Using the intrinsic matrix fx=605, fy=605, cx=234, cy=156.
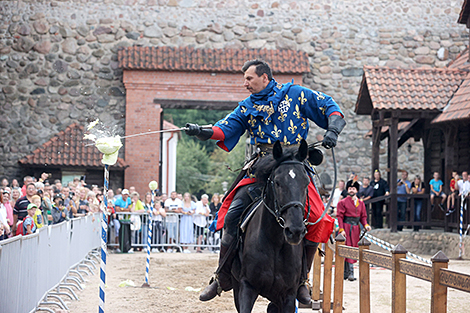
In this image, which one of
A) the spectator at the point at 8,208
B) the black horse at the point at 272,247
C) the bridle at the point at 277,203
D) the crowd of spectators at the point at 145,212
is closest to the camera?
the bridle at the point at 277,203

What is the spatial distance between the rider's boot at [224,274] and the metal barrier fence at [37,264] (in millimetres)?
2002

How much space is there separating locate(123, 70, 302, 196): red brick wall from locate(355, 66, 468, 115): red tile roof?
3.26 meters

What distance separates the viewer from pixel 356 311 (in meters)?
8.45

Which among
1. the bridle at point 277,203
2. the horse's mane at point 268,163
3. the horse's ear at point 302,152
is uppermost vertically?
the horse's ear at point 302,152

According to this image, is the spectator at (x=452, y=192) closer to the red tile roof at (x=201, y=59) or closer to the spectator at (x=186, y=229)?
the red tile roof at (x=201, y=59)

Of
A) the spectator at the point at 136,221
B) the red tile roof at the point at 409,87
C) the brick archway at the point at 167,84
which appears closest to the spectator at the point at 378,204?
the red tile roof at the point at 409,87

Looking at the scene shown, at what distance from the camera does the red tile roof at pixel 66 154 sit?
63.6 feet

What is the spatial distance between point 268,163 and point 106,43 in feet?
55.1

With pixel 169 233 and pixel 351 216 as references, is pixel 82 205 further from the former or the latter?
pixel 351 216

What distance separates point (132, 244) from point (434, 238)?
27.9 ft

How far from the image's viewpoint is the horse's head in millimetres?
4094

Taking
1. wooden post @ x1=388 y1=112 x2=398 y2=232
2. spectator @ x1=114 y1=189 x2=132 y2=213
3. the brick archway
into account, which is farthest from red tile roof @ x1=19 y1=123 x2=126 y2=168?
wooden post @ x1=388 y1=112 x2=398 y2=232

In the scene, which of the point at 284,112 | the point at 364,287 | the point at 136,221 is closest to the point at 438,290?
the point at 284,112

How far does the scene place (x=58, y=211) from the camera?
11.9 metres
